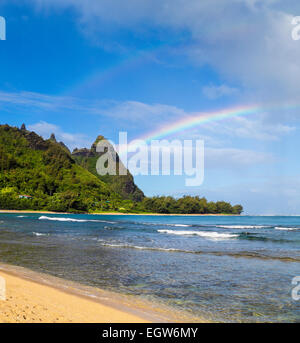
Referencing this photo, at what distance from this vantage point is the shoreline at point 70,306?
276 inches

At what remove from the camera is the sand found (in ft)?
22.1

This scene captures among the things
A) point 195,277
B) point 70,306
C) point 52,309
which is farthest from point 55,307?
point 195,277

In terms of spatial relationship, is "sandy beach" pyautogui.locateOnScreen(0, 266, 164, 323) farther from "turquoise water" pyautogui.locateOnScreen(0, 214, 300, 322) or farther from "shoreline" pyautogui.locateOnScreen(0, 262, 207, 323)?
"turquoise water" pyautogui.locateOnScreen(0, 214, 300, 322)

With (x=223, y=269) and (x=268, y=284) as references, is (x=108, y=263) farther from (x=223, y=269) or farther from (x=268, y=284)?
(x=268, y=284)

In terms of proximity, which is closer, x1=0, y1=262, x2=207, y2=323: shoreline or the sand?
the sand

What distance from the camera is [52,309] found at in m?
7.72

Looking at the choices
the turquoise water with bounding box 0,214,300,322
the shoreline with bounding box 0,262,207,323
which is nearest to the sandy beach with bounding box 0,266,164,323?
the shoreline with bounding box 0,262,207,323

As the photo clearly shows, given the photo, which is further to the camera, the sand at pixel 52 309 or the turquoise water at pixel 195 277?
the turquoise water at pixel 195 277

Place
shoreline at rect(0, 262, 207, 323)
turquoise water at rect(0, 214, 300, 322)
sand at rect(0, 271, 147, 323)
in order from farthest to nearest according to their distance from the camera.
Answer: turquoise water at rect(0, 214, 300, 322) < shoreline at rect(0, 262, 207, 323) < sand at rect(0, 271, 147, 323)

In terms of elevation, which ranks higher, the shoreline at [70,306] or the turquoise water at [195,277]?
the shoreline at [70,306]

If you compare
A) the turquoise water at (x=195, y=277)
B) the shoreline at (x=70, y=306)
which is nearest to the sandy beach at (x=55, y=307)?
the shoreline at (x=70, y=306)

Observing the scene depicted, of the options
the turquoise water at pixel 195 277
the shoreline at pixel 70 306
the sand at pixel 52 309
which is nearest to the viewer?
the sand at pixel 52 309

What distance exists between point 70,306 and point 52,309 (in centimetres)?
77

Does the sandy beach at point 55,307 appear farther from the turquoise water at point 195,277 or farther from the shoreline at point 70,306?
the turquoise water at point 195,277
